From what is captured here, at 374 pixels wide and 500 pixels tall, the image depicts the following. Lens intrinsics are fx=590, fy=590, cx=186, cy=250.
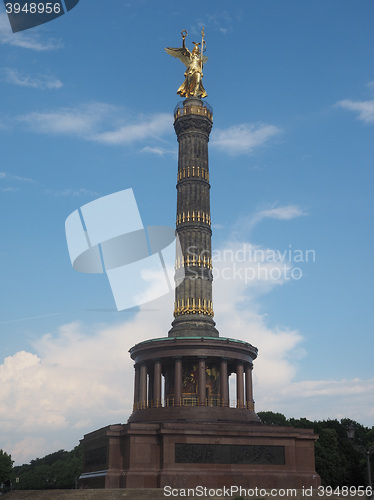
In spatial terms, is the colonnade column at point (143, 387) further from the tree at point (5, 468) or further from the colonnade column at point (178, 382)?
the tree at point (5, 468)

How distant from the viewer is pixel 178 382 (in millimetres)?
33094

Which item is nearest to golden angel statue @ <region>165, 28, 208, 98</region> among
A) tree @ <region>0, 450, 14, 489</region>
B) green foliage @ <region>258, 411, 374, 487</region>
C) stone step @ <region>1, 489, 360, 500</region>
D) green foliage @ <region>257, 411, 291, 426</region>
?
stone step @ <region>1, 489, 360, 500</region>

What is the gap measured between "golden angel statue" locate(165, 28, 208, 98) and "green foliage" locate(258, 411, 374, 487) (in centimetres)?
3039

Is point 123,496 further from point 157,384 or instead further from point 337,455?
point 337,455

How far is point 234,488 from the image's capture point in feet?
92.1

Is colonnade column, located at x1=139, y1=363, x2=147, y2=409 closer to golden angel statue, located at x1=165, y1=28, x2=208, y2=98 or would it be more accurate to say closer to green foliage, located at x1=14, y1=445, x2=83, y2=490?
golden angel statue, located at x1=165, y1=28, x2=208, y2=98

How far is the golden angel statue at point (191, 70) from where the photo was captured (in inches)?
1654

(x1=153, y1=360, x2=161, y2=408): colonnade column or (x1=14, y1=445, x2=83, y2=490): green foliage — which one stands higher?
(x1=153, y1=360, x2=161, y2=408): colonnade column

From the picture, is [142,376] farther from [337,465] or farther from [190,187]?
[337,465]

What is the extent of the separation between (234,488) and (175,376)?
734 cm

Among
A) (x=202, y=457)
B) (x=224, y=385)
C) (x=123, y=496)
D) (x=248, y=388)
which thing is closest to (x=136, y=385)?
(x=224, y=385)

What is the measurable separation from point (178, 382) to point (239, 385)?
3.89m

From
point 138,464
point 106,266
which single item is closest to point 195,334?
point 106,266

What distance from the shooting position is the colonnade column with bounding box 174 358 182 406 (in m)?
32.7
